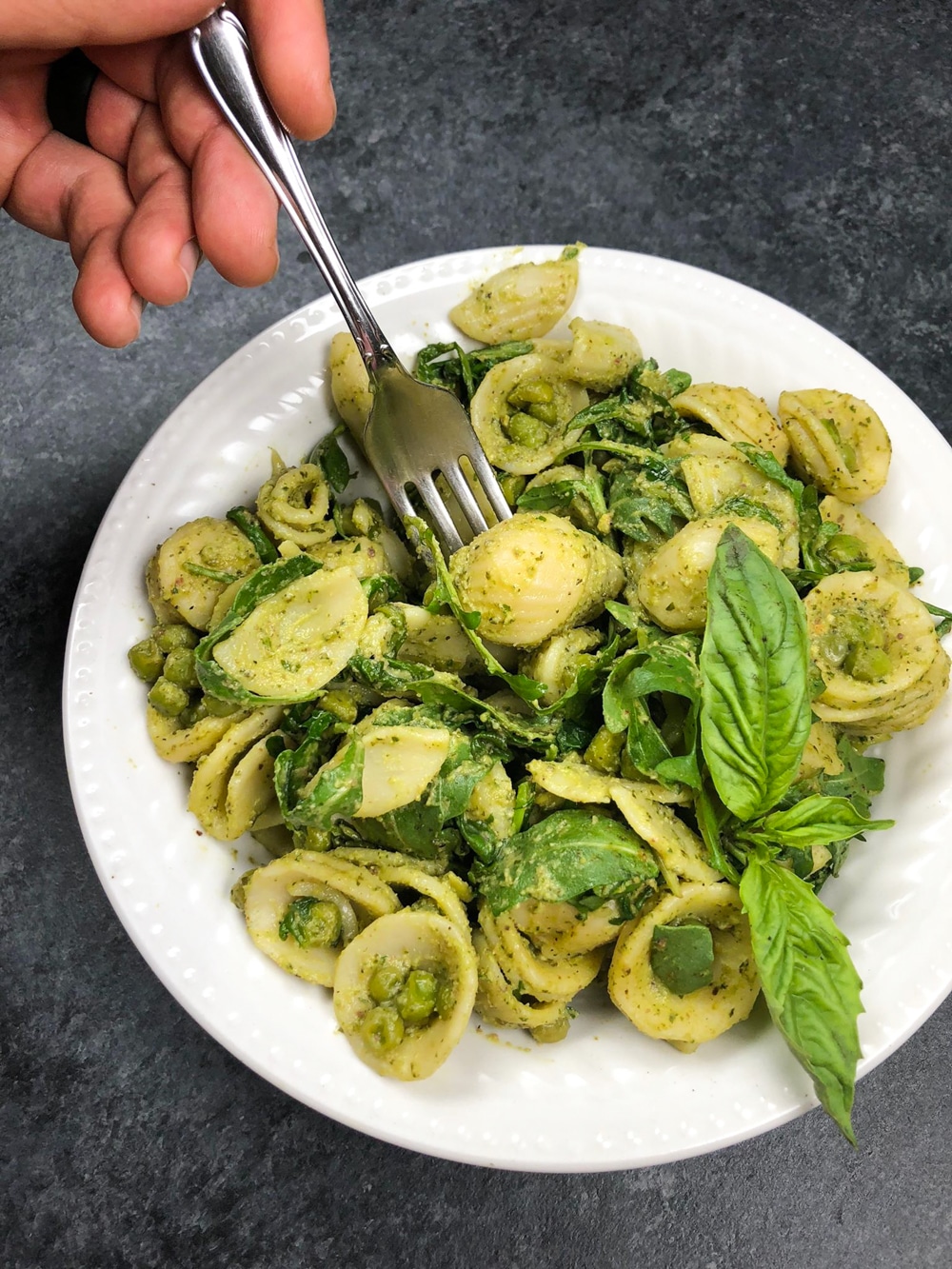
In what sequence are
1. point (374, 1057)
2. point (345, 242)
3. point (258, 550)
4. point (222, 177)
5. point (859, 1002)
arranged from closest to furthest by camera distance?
point (859, 1002) → point (374, 1057) → point (222, 177) → point (258, 550) → point (345, 242)

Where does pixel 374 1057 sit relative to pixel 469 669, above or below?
below

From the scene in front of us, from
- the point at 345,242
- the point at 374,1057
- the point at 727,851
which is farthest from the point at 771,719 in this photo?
the point at 345,242

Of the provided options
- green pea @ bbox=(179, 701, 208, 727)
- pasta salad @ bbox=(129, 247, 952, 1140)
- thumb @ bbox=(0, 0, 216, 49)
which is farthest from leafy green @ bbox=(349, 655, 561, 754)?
thumb @ bbox=(0, 0, 216, 49)

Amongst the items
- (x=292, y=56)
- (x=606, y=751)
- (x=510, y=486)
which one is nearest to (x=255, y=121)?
(x=292, y=56)

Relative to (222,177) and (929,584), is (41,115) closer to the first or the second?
(222,177)

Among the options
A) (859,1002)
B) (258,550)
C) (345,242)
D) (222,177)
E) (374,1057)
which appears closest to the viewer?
(859,1002)

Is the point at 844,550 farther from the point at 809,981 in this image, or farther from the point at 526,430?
the point at 809,981

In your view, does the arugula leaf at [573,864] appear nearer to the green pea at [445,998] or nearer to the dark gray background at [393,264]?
the green pea at [445,998]
